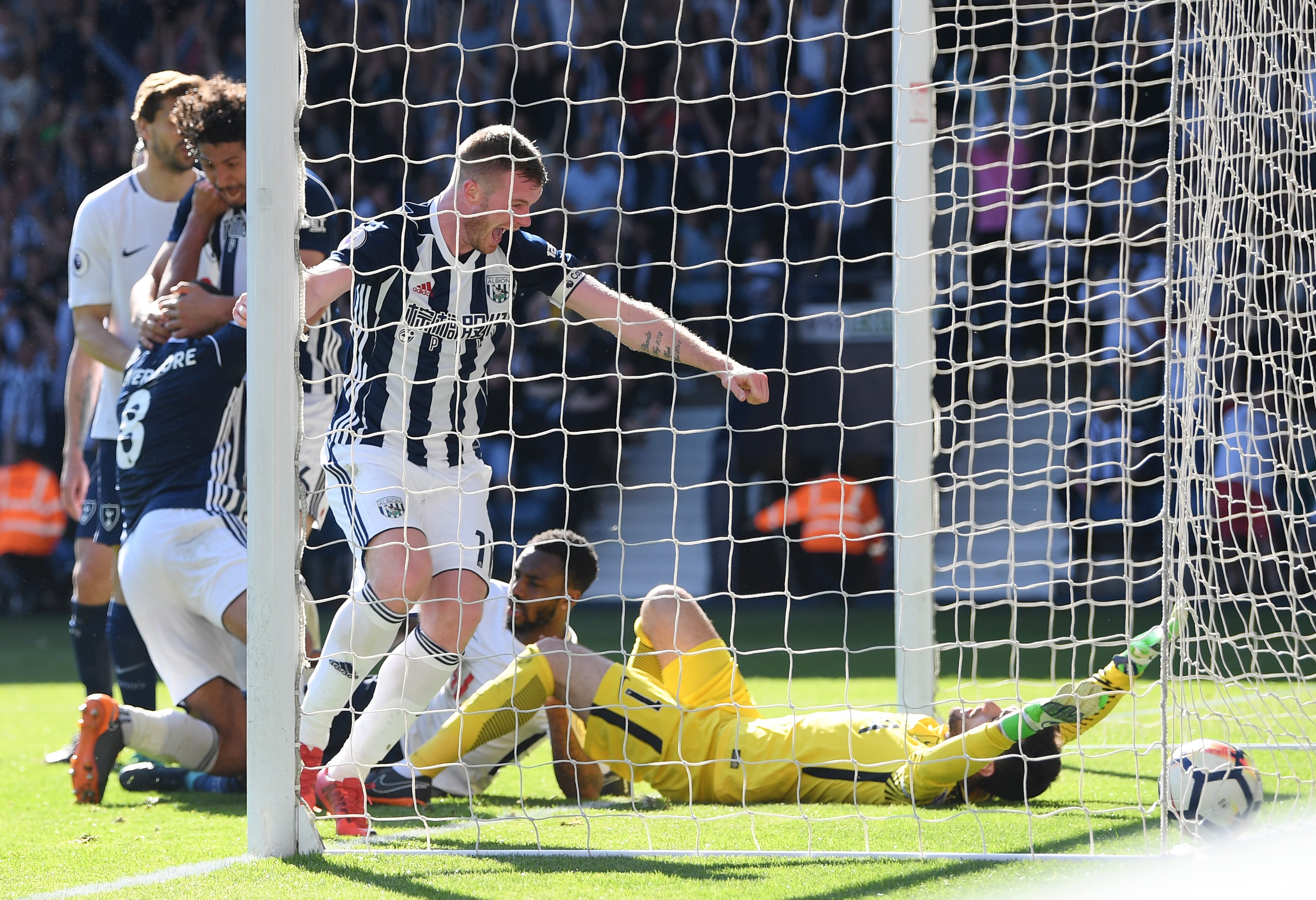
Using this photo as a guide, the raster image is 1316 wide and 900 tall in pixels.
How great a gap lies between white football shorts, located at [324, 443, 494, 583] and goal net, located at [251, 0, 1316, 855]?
0.20 feet

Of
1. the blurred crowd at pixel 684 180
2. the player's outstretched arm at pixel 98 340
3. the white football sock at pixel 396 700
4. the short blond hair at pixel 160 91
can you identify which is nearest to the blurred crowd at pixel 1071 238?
the blurred crowd at pixel 684 180

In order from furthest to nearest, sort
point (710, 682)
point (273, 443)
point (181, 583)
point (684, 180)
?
point (684, 180) < point (181, 583) < point (710, 682) < point (273, 443)

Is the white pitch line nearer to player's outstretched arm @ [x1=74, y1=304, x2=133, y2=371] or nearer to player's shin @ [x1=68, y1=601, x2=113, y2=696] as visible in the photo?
player's shin @ [x1=68, y1=601, x2=113, y2=696]

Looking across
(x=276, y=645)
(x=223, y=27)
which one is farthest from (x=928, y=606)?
(x=223, y=27)

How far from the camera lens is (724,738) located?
3.85m

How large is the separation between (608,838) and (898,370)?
178 centimetres

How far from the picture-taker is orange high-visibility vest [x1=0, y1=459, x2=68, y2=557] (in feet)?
34.4

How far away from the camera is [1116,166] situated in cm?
1015

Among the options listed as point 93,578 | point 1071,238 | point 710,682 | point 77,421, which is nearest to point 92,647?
point 93,578

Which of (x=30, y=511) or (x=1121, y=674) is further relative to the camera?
(x=30, y=511)

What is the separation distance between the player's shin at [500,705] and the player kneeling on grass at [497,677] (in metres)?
0.05

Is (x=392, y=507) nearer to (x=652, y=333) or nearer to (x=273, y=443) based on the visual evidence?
(x=273, y=443)

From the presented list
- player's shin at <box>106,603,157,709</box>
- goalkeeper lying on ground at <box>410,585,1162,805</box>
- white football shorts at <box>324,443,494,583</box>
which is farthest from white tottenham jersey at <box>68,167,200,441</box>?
goalkeeper lying on ground at <box>410,585,1162,805</box>

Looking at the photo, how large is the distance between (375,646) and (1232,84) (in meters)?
2.92
